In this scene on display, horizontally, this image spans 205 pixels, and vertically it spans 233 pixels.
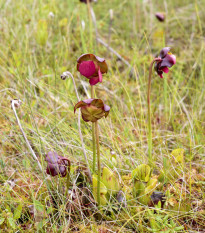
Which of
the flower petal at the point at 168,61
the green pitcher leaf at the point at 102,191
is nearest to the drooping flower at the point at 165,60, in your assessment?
the flower petal at the point at 168,61

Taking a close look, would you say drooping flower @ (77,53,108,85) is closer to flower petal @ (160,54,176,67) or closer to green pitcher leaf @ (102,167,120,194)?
flower petal @ (160,54,176,67)

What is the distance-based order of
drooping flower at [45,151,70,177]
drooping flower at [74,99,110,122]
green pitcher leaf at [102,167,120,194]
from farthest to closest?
green pitcher leaf at [102,167,120,194], drooping flower at [45,151,70,177], drooping flower at [74,99,110,122]

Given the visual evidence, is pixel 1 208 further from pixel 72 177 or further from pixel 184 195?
pixel 184 195

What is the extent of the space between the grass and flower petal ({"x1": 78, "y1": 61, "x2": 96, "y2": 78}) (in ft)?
1.06

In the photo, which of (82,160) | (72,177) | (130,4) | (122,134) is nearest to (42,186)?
(72,177)

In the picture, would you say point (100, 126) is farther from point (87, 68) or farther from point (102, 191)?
point (87, 68)

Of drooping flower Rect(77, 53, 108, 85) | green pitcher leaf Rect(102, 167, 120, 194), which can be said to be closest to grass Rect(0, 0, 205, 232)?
green pitcher leaf Rect(102, 167, 120, 194)

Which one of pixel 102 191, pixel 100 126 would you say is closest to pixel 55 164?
pixel 102 191

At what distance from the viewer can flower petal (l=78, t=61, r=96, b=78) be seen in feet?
3.64

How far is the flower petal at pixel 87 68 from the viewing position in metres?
1.11

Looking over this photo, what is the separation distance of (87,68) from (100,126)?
0.75 metres

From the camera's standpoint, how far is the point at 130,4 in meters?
3.41

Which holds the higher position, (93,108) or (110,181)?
(93,108)

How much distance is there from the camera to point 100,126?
1.82 m
